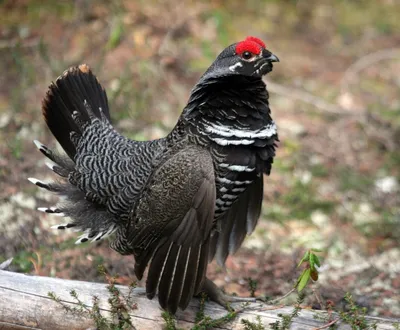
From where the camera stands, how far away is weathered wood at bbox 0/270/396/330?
3.88 m

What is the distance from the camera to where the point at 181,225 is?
392 cm

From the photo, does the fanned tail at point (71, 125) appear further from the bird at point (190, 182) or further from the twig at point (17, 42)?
the twig at point (17, 42)

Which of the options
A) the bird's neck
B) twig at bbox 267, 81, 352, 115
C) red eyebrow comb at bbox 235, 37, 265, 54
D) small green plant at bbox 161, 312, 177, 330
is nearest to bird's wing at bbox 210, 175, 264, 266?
the bird's neck

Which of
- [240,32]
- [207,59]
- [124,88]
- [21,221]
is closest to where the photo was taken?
[21,221]

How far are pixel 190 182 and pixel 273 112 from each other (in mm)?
4719

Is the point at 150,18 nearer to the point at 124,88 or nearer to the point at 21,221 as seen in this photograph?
the point at 124,88

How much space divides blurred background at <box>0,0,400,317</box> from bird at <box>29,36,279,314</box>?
835mm

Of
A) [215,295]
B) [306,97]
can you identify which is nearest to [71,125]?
[215,295]

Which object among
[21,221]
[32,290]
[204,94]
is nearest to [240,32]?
[21,221]

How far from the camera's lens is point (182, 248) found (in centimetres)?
392

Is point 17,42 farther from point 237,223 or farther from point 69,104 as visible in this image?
point 237,223

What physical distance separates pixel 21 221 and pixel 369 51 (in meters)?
6.16

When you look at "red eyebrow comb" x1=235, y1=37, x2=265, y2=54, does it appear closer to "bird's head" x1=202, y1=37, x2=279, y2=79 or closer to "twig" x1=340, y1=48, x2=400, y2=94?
"bird's head" x1=202, y1=37, x2=279, y2=79

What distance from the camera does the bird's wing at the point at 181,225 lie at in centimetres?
388
